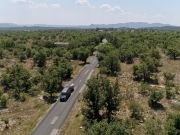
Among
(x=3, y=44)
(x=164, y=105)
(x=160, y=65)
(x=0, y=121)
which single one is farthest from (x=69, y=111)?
(x=3, y=44)

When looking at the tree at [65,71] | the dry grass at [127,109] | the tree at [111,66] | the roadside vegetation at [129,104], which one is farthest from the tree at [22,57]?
the dry grass at [127,109]

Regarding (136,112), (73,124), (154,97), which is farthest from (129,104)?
(73,124)

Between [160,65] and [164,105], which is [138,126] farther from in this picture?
[160,65]

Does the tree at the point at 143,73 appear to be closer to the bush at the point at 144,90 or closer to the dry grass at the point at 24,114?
the bush at the point at 144,90

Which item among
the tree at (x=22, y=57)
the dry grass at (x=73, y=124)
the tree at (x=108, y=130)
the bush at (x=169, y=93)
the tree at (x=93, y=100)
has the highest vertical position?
the tree at (x=108, y=130)

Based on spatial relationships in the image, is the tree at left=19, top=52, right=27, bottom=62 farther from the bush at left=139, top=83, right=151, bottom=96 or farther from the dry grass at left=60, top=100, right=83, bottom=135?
the dry grass at left=60, top=100, right=83, bottom=135

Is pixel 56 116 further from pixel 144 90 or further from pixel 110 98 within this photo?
pixel 144 90
